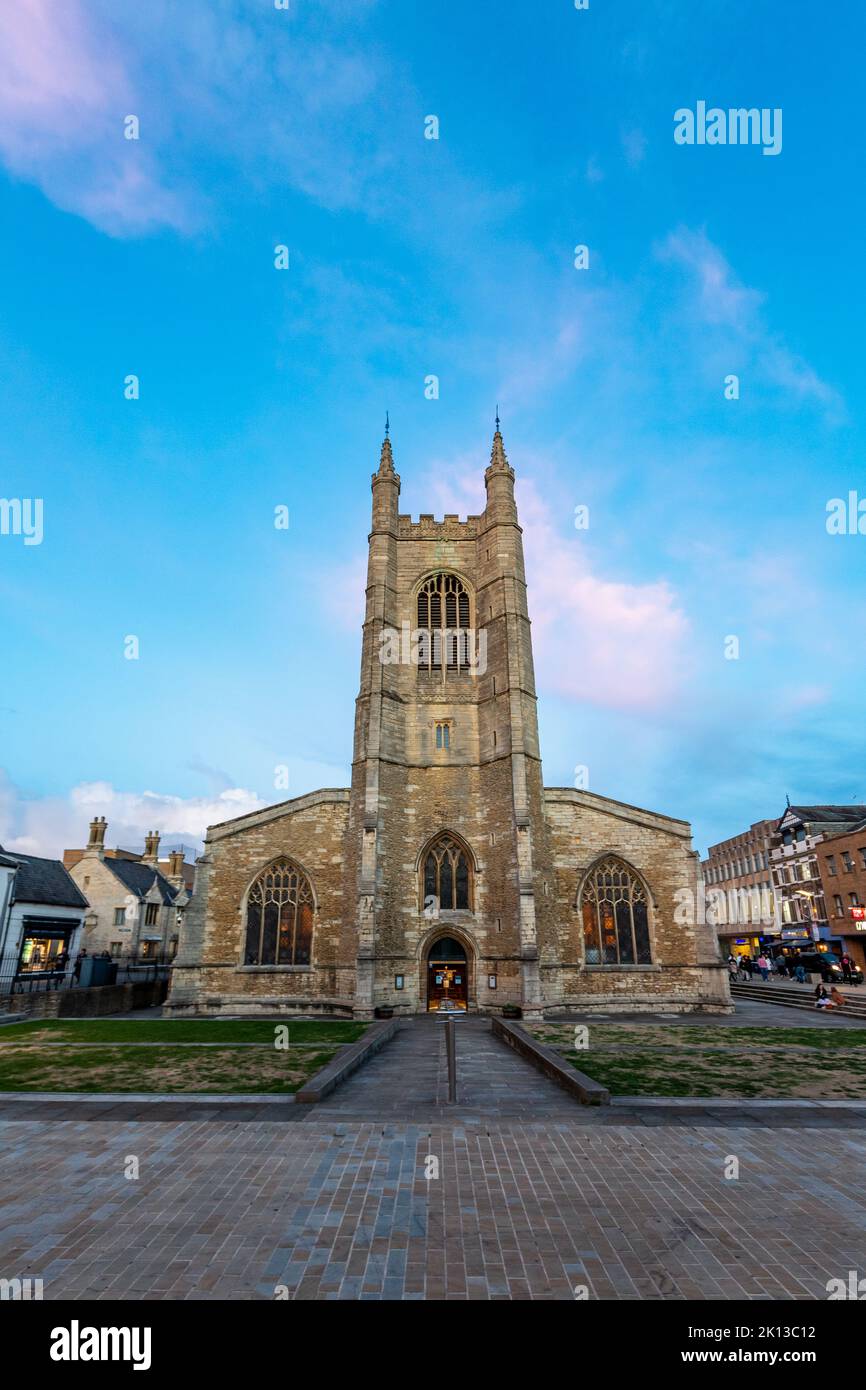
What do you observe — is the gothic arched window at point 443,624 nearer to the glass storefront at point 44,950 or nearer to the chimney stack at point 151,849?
the glass storefront at point 44,950

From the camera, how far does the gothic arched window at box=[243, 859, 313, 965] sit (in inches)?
1035

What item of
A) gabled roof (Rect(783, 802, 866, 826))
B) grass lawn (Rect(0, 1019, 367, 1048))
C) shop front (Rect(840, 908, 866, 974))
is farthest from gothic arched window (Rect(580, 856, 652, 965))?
gabled roof (Rect(783, 802, 866, 826))

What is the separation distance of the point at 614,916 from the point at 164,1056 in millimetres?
18217

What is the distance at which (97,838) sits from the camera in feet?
142

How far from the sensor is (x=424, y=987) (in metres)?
25.3

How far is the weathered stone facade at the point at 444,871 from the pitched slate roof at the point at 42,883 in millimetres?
9360

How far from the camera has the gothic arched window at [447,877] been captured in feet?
85.4

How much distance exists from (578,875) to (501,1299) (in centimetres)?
2302

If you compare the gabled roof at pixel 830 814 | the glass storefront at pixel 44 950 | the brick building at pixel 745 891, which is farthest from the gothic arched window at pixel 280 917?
the gabled roof at pixel 830 814

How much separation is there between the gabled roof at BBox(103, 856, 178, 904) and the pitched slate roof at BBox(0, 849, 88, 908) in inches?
268

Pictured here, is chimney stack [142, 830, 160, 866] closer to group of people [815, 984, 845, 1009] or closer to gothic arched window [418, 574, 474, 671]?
gothic arched window [418, 574, 474, 671]
